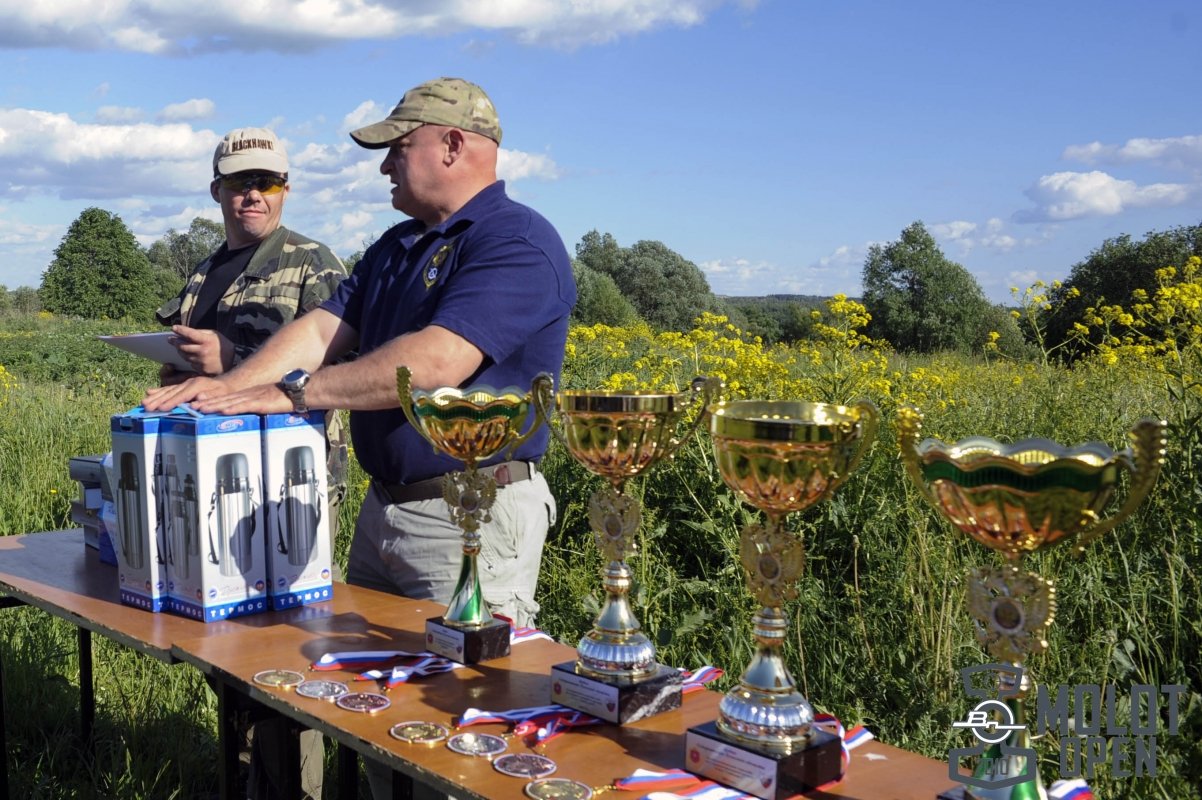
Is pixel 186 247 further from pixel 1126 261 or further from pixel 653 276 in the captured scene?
pixel 1126 261

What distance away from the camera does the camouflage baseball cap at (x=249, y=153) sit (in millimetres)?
3715

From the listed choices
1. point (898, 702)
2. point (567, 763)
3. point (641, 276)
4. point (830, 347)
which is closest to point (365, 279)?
point (567, 763)

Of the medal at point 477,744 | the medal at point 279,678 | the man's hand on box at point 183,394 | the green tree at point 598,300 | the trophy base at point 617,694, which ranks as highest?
the green tree at point 598,300

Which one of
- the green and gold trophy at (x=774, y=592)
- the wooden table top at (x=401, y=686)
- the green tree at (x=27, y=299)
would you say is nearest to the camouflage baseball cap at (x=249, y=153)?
the wooden table top at (x=401, y=686)

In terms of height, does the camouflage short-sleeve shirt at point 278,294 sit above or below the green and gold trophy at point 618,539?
above

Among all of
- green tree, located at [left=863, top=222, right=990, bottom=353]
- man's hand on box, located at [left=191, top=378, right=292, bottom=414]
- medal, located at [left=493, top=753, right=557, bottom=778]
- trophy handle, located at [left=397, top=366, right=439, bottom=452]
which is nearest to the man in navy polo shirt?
man's hand on box, located at [left=191, top=378, right=292, bottom=414]

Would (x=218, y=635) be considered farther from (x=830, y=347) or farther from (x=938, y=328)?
(x=938, y=328)

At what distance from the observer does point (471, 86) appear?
270 centimetres

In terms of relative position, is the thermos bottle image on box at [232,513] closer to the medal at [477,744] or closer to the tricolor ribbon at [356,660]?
the tricolor ribbon at [356,660]

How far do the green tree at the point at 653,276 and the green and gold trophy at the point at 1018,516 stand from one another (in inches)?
1672

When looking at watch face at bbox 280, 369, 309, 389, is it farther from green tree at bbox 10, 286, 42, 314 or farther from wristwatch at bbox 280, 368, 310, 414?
green tree at bbox 10, 286, 42, 314

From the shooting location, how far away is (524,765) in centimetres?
147

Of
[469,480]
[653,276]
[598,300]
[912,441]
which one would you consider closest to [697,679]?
[469,480]

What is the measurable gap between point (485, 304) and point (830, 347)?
8.27ft
